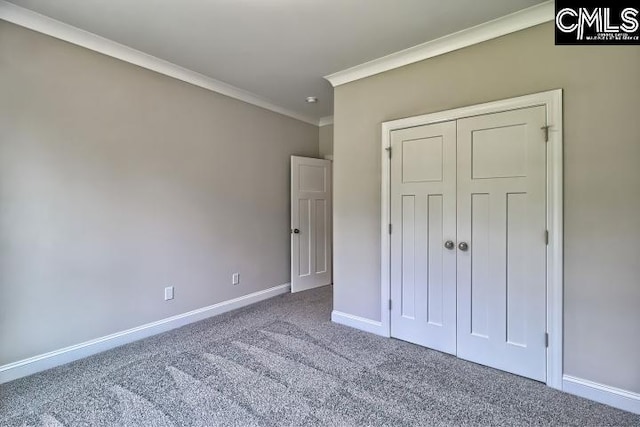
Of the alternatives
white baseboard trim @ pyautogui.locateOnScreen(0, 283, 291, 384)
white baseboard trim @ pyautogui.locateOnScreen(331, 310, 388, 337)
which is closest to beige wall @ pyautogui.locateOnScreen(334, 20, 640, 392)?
white baseboard trim @ pyautogui.locateOnScreen(331, 310, 388, 337)

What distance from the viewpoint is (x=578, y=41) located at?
210 cm

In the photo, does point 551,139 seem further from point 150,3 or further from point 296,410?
Answer: point 150,3

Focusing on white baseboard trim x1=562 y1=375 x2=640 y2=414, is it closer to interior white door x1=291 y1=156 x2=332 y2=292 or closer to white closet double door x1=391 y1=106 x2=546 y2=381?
white closet double door x1=391 y1=106 x2=546 y2=381

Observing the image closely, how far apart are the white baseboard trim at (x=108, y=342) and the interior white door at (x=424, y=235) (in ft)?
6.35

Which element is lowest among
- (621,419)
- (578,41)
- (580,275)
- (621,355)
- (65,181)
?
(621,419)

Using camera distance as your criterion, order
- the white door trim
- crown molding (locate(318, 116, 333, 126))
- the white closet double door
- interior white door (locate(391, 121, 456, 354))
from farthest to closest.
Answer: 1. crown molding (locate(318, 116, 333, 126))
2. interior white door (locate(391, 121, 456, 354))
3. the white closet double door
4. the white door trim

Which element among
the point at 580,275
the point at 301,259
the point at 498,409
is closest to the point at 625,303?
the point at 580,275

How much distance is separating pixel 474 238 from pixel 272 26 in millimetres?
2270

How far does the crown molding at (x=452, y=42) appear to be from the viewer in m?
2.21

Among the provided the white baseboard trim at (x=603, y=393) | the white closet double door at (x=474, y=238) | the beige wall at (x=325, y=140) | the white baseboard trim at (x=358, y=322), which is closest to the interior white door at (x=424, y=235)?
the white closet double door at (x=474, y=238)

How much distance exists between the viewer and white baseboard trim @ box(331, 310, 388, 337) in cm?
308

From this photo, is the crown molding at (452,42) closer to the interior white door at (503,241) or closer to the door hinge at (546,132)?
the interior white door at (503,241)

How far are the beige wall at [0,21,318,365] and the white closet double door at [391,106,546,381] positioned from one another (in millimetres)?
1968

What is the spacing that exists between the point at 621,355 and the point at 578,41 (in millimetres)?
2022
